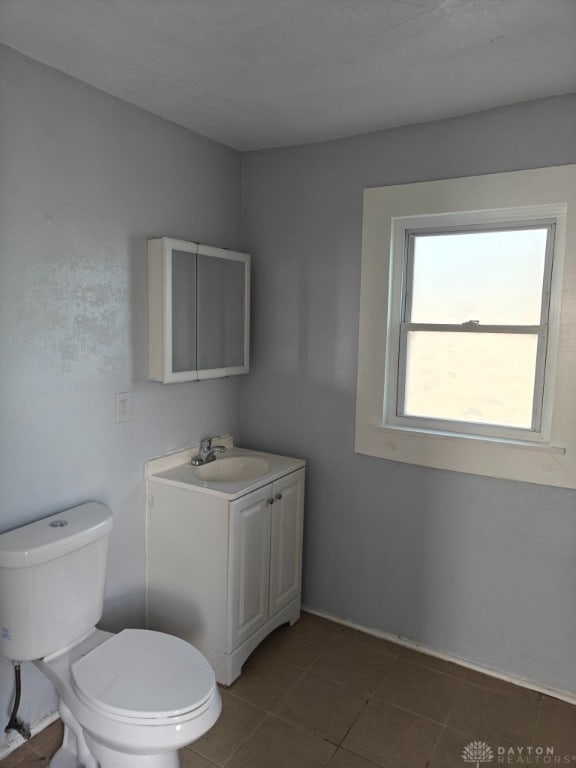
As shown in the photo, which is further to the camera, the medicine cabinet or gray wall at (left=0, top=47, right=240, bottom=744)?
the medicine cabinet

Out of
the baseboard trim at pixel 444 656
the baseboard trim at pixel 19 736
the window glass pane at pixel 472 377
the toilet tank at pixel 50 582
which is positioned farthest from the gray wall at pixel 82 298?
the window glass pane at pixel 472 377

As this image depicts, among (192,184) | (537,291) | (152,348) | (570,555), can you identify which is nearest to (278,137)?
(192,184)

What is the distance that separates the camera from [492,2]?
4.42 feet

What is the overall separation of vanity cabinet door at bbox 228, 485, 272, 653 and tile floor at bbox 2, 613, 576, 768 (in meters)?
0.20

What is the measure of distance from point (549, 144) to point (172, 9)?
1352mm

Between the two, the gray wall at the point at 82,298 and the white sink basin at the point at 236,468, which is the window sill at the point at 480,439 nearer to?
the white sink basin at the point at 236,468

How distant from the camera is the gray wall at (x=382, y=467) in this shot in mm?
2051

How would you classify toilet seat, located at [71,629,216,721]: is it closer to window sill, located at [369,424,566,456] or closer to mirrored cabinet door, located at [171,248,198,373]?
mirrored cabinet door, located at [171,248,198,373]

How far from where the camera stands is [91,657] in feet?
5.38

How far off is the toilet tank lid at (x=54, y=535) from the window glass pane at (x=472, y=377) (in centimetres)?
134

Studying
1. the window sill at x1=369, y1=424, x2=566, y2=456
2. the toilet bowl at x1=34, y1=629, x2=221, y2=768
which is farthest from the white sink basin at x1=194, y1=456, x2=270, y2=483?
the toilet bowl at x1=34, y1=629, x2=221, y2=768

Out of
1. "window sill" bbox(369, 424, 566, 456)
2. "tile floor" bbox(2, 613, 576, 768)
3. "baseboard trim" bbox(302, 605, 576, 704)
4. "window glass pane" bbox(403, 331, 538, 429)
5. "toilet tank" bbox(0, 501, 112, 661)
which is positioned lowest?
"tile floor" bbox(2, 613, 576, 768)

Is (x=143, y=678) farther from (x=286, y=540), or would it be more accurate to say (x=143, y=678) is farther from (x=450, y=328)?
(x=450, y=328)

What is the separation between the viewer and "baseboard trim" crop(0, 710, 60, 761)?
1.76m
